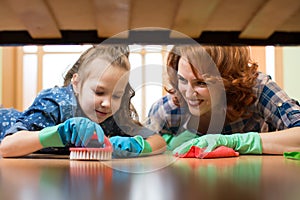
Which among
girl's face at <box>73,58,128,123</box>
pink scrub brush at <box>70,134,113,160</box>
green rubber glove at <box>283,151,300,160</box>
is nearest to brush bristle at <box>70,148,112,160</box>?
pink scrub brush at <box>70,134,113,160</box>

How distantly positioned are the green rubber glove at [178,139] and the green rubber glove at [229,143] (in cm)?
16

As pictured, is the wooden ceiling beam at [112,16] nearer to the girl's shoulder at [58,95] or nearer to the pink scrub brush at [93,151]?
the pink scrub brush at [93,151]

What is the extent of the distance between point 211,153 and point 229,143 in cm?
10

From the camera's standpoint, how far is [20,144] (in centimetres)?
86

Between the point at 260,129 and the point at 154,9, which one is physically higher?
the point at 154,9

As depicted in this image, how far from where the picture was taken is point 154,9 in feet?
1.50

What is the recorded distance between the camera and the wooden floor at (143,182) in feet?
1.34

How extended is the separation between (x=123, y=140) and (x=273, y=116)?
0.49 metres

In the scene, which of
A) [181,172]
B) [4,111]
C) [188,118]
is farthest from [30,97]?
[181,172]

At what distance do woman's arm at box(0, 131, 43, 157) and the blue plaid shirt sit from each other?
43cm

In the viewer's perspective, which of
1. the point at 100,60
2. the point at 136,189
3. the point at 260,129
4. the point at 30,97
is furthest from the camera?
the point at 30,97

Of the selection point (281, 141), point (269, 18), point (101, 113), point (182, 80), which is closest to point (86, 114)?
point (101, 113)

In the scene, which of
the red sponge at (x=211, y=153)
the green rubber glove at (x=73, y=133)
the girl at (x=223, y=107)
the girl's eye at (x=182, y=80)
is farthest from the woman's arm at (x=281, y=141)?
the green rubber glove at (x=73, y=133)

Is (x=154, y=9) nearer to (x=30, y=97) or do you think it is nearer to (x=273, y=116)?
(x=273, y=116)
